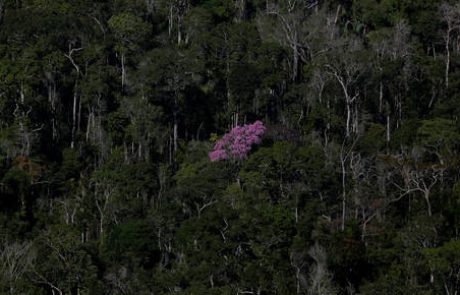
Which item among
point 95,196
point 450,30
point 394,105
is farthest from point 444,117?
point 95,196

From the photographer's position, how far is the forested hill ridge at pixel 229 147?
5200 cm

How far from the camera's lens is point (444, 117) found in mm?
61781

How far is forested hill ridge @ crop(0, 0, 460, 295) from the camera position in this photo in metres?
52.0

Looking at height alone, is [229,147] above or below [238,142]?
below

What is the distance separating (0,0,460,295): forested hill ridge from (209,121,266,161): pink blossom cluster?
0.11 meters

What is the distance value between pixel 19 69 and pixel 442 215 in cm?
3076

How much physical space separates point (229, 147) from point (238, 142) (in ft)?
2.06

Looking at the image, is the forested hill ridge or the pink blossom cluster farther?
the pink blossom cluster

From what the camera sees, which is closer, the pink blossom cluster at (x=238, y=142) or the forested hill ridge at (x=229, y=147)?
the forested hill ridge at (x=229, y=147)

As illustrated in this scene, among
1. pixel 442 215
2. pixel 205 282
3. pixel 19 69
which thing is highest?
pixel 19 69

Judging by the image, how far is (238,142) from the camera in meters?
62.6

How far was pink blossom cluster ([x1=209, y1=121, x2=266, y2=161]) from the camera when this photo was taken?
6206 centimetres

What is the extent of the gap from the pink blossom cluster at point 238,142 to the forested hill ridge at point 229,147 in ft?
0.35

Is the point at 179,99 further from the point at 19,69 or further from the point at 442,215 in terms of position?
the point at 442,215
